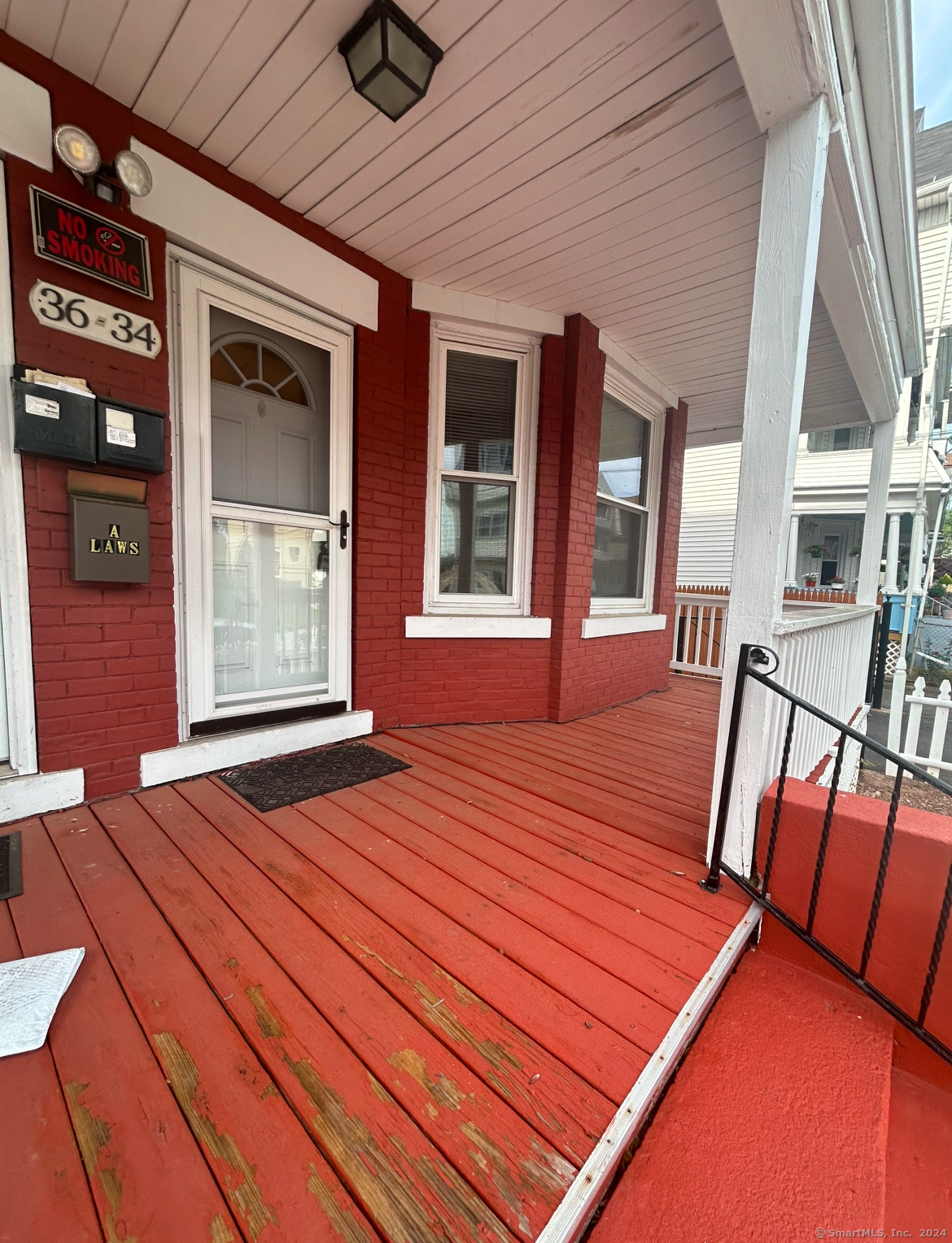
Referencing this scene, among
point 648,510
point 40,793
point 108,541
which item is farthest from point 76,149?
point 648,510

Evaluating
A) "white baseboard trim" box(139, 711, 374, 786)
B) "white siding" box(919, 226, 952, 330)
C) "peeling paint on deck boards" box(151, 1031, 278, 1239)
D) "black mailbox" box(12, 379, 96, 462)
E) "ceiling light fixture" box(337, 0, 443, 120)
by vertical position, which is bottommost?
"peeling paint on deck boards" box(151, 1031, 278, 1239)

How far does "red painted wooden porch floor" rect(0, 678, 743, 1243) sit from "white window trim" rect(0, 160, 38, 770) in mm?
365

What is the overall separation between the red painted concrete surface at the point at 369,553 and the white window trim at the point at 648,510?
0.09m

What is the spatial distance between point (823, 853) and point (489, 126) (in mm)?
2762

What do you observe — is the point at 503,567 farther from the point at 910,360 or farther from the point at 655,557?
the point at 910,360

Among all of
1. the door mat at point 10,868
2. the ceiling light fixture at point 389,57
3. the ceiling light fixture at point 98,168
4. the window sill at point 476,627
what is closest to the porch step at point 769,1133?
the door mat at point 10,868

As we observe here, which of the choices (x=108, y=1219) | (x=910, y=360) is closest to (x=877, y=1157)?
(x=108, y=1219)

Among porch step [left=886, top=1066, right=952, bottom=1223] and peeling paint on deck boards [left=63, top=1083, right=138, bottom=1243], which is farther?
porch step [left=886, top=1066, right=952, bottom=1223]

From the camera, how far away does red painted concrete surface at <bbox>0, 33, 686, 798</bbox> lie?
1838mm

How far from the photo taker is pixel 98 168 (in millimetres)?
1799

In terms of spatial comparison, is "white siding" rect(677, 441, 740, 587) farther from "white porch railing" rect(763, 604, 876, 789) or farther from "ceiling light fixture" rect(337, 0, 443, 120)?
"ceiling light fixture" rect(337, 0, 443, 120)

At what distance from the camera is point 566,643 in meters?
3.40

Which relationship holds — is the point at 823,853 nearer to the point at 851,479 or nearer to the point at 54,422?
the point at 54,422

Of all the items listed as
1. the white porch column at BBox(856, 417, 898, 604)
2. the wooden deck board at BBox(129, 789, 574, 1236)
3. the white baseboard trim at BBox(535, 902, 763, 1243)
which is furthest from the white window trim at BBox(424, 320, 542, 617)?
the white porch column at BBox(856, 417, 898, 604)
